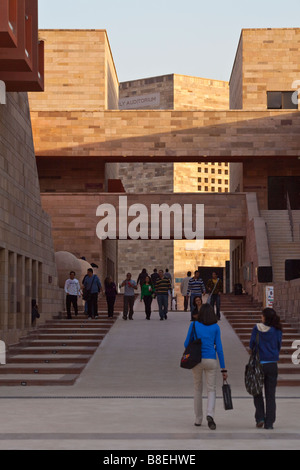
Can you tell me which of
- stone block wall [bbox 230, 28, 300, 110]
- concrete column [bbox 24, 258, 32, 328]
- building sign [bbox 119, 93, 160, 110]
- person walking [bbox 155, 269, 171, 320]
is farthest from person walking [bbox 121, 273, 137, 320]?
building sign [bbox 119, 93, 160, 110]

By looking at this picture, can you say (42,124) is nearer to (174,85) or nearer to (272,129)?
(272,129)

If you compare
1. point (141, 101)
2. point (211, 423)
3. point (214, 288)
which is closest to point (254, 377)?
point (211, 423)

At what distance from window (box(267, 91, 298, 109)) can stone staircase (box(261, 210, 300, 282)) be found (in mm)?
9319

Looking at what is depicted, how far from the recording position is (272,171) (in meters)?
46.3

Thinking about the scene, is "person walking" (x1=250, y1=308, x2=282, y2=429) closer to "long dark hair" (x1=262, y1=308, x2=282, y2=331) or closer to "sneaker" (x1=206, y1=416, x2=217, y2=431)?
"long dark hair" (x1=262, y1=308, x2=282, y2=331)

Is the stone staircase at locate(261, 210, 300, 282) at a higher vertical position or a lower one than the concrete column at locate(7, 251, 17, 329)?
higher

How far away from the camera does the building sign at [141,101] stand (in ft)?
258

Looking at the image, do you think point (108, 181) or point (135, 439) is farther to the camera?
point (108, 181)

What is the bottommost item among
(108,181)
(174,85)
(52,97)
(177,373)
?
(177,373)

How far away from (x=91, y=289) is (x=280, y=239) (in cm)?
1325

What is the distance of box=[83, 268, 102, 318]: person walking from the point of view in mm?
26141

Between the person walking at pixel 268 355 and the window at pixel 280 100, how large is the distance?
126ft

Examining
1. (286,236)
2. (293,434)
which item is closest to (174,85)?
(286,236)
